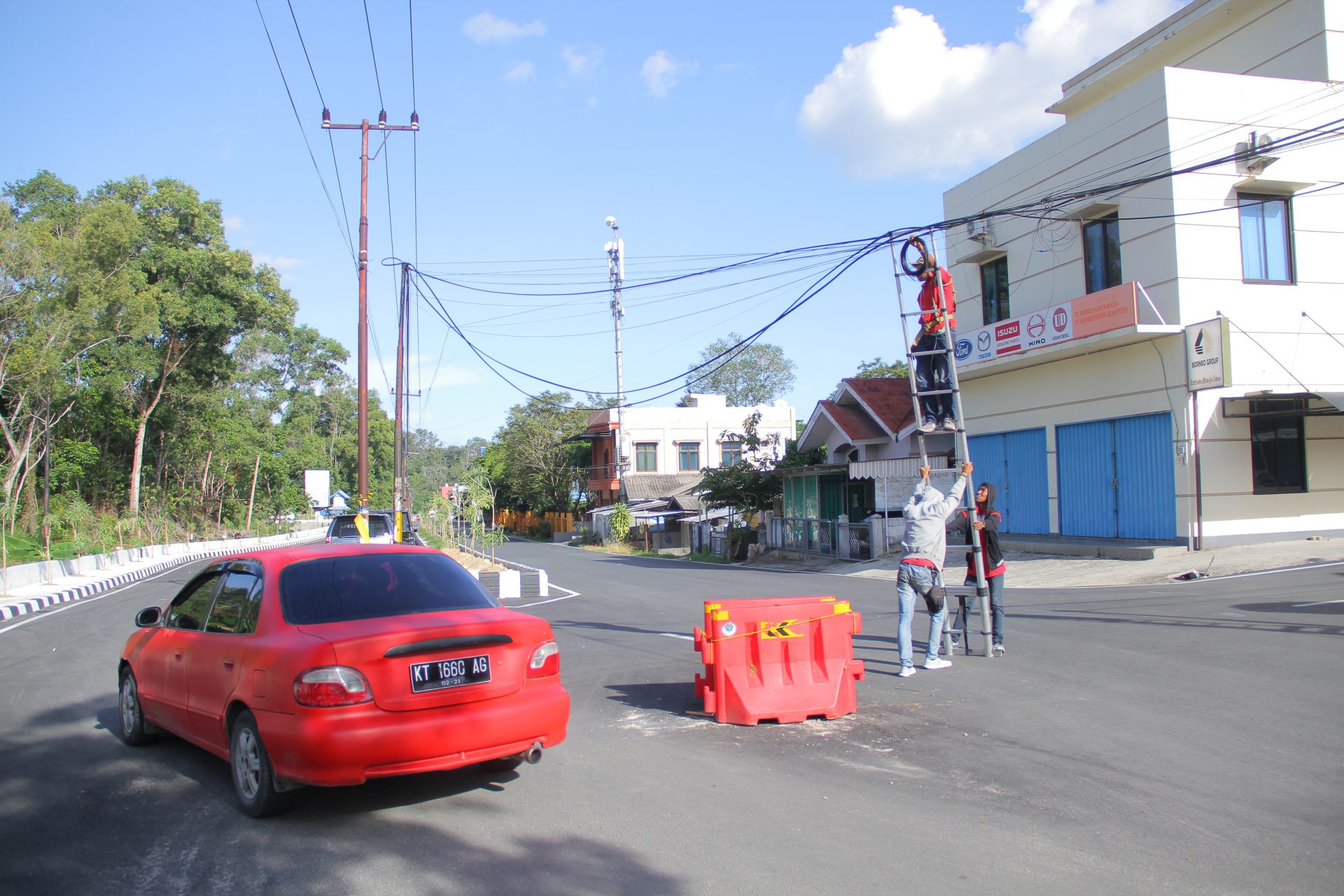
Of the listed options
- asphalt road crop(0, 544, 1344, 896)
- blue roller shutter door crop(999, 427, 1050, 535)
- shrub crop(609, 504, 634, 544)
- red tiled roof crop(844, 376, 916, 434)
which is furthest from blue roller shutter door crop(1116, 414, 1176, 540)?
shrub crop(609, 504, 634, 544)

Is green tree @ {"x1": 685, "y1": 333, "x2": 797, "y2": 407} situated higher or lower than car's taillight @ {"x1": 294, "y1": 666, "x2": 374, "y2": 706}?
higher

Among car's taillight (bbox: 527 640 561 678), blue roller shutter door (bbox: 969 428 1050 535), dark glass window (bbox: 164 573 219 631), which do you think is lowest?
car's taillight (bbox: 527 640 561 678)

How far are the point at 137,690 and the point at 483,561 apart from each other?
82.6 feet

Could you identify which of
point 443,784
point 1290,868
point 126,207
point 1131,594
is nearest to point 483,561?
point 126,207

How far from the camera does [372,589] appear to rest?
5.62m

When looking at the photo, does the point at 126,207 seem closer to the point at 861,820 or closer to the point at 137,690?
the point at 137,690

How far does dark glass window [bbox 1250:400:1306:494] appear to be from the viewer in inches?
743

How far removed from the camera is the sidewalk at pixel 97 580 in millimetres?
19312

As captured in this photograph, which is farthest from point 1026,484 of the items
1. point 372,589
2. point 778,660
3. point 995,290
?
point 372,589

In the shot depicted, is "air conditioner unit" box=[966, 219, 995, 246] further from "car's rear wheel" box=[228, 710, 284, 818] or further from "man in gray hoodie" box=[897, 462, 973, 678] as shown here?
"car's rear wheel" box=[228, 710, 284, 818]

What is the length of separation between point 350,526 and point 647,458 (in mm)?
37289

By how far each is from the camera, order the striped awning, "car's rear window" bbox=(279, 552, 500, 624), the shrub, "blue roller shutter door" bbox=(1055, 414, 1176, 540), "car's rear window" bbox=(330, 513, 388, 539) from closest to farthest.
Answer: "car's rear window" bbox=(279, 552, 500, 624)
"blue roller shutter door" bbox=(1055, 414, 1176, 540)
"car's rear window" bbox=(330, 513, 388, 539)
the striped awning
the shrub

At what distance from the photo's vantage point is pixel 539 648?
5473mm

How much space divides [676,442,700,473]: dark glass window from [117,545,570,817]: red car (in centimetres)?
5526
